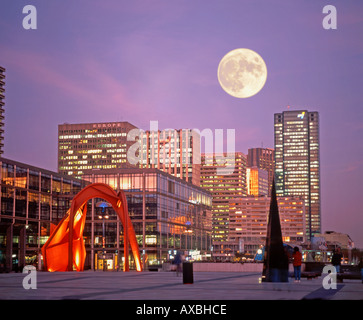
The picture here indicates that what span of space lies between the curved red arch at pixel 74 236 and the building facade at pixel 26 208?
2767cm

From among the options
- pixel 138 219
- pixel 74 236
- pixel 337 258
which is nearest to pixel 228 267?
pixel 74 236

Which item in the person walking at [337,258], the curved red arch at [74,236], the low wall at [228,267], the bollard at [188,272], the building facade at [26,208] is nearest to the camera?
the bollard at [188,272]

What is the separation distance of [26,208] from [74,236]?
37.6 m

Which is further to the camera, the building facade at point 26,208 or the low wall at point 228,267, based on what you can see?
the building facade at point 26,208

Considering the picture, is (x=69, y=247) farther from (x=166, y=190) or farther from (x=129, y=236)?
(x=166, y=190)

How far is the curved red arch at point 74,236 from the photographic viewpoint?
2016 inches

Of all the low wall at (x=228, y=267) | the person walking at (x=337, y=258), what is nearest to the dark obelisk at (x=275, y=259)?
the person walking at (x=337, y=258)

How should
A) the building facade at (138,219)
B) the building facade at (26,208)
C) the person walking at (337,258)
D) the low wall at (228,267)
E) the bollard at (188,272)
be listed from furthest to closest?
1. the building facade at (138,219)
2. the building facade at (26,208)
3. the low wall at (228,267)
4. the person walking at (337,258)
5. the bollard at (188,272)

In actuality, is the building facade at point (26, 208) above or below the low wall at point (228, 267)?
above

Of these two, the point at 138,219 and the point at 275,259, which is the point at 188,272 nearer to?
the point at 275,259

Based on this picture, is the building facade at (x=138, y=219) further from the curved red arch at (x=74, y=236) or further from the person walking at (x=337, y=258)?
the person walking at (x=337, y=258)

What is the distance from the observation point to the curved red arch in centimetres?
5122
